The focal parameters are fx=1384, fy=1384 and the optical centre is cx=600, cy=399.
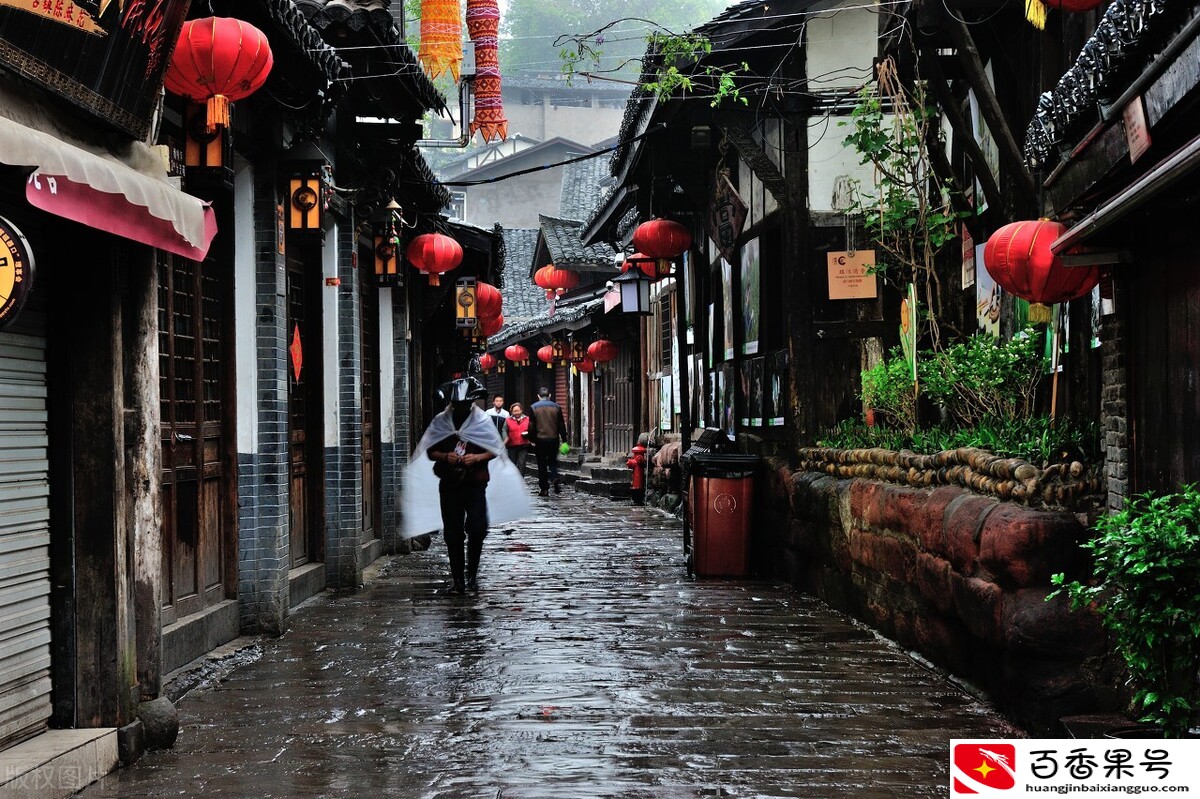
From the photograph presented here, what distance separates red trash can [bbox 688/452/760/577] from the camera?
14500mm

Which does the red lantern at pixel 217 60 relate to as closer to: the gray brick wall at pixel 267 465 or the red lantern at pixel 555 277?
the gray brick wall at pixel 267 465

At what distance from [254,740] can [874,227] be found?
818cm

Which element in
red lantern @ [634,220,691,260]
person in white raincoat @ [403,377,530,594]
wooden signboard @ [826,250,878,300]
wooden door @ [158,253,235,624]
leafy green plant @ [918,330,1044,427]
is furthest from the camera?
red lantern @ [634,220,691,260]

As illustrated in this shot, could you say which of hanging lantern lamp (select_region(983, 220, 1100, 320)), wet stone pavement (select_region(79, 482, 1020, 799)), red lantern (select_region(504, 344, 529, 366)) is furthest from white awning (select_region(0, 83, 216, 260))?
red lantern (select_region(504, 344, 529, 366))

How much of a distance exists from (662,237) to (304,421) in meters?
6.42

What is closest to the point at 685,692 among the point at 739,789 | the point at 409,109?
the point at 739,789

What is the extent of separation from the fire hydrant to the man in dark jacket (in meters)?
2.47

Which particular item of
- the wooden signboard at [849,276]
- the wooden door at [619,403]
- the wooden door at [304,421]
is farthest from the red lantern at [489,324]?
the wooden signboard at [849,276]

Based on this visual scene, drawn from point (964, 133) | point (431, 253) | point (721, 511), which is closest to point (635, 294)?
point (431, 253)

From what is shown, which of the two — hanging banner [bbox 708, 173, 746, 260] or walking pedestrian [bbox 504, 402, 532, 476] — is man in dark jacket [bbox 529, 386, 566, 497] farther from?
hanging banner [bbox 708, 173, 746, 260]

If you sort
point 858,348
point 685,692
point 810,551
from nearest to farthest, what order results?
point 685,692
point 810,551
point 858,348

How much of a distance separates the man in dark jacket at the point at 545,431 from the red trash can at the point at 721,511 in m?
14.5

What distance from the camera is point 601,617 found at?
1172 centimetres

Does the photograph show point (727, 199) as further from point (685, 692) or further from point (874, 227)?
point (685, 692)
